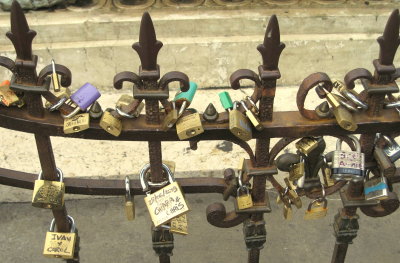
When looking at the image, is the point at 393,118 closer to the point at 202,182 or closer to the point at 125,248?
the point at 202,182

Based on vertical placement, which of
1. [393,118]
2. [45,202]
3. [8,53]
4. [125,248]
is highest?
[393,118]

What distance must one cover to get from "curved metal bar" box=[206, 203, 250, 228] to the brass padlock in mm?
326

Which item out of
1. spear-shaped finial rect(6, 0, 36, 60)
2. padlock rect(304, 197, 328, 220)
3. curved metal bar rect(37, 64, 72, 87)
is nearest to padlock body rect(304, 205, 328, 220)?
padlock rect(304, 197, 328, 220)

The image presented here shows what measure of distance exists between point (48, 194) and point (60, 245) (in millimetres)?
230

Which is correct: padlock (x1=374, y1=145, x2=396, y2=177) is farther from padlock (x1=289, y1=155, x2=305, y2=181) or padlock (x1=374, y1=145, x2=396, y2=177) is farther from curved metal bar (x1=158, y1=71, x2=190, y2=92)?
curved metal bar (x1=158, y1=71, x2=190, y2=92)

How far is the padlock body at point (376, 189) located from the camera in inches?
66.7

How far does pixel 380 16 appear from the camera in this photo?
376 cm

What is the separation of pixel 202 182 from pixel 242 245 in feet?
3.43

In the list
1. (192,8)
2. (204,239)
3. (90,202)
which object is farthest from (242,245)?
(192,8)

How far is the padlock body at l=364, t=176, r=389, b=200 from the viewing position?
1693mm

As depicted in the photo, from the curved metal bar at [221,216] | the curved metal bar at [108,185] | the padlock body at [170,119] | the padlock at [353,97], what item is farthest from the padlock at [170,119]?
the padlock at [353,97]

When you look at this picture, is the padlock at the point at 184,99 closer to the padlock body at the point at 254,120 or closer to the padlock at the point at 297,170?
the padlock body at the point at 254,120

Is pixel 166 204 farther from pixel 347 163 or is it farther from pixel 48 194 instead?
pixel 347 163

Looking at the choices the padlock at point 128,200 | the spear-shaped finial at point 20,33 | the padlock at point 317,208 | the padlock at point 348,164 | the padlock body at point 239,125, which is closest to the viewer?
the spear-shaped finial at point 20,33
